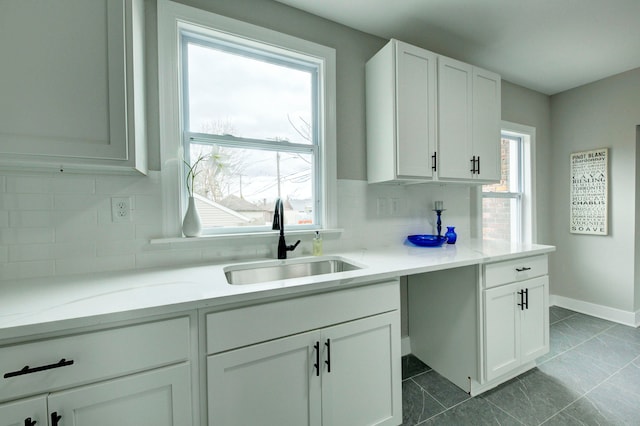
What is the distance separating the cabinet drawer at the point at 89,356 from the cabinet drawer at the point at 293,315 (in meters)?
0.12

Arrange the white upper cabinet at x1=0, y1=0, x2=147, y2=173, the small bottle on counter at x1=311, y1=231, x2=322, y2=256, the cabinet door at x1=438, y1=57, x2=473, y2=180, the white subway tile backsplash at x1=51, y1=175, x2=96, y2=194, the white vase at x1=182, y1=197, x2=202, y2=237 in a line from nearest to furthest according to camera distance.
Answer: the white upper cabinet at x1=0, y1=0, x2=147, y2=173 < the white subway tile backsplash at x1=51, y1=175, x2=96, y2=194 < the white vase at x1=182, y1=197, x2=202, y2=237 < the small bottle on counter at x1=311, y1=231, x2=322, y2=256 < the cabinet door at x1=438, y1=57, x2=473, y2=180

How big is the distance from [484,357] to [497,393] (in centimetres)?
32

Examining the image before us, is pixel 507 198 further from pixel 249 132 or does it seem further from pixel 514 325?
pixel 249 132

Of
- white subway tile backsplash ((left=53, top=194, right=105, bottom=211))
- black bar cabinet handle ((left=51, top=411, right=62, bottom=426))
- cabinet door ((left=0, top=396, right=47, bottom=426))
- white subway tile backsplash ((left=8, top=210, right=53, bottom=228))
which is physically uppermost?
white subway tile backsplash ((left=53, top=194, right=105, bottom=211))

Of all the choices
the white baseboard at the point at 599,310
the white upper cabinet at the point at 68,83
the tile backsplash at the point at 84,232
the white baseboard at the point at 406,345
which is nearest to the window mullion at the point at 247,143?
the tile backsplash at the point at 84,232

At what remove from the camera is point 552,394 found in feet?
5.77

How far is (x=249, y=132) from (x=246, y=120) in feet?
0.26

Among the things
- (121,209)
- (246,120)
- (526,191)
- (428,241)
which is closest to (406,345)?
(428,241)

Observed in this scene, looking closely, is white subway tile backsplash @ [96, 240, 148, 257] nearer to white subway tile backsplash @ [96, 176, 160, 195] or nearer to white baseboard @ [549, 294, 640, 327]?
white subway tile backsplash @ [96, 176, 160, 195]

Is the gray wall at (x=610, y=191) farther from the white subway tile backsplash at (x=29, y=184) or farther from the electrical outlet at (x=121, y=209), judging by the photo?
the white subway tile backsplash at (x=29, y=184)

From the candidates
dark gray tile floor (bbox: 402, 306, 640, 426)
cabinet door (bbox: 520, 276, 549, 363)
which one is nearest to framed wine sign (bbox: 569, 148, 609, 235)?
dark gray tile floor (bbox: 402, 306, 640, 426)

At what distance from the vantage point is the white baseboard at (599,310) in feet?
9.09

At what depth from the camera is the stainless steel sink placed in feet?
5.10

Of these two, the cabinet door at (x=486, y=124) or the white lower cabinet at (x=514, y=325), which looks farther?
the cabinet door at (x=486, y=124)
